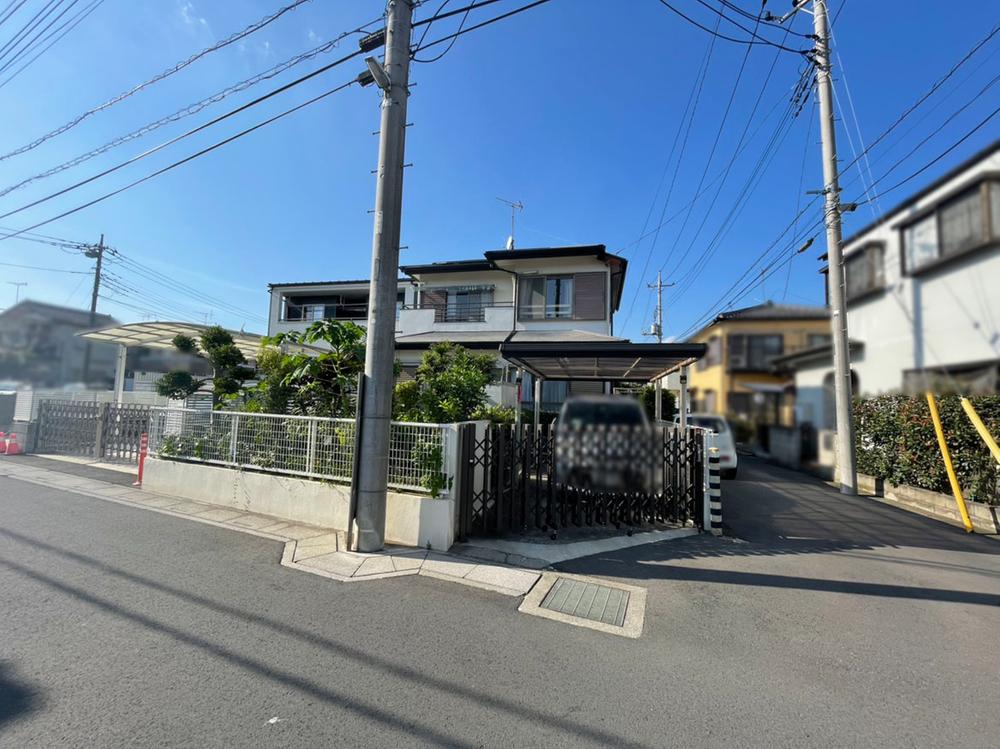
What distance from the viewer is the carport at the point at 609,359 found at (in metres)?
5.18

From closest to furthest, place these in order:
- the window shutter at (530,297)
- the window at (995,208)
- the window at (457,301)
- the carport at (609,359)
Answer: the window at (995,208)
the carport at (609,359)
the window shutter at (530,297)
the window at (457,301)

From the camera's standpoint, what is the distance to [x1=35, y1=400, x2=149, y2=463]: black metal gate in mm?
10305

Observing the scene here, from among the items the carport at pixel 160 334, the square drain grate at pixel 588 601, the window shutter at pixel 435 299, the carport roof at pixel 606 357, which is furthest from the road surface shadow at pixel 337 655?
the window shutter at pixel 435 299

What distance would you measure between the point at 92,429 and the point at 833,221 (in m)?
15.5

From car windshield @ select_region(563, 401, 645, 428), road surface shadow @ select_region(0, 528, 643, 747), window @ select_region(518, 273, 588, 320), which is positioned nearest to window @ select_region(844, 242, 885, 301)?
car windshield @ select_region(563, 401, 645, 428)

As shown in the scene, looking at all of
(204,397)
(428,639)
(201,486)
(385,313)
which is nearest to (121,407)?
(204,397)

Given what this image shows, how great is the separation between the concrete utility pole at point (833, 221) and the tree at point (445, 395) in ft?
17.4

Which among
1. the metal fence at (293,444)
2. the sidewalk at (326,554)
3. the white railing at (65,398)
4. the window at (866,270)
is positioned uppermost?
the window at (866,270)

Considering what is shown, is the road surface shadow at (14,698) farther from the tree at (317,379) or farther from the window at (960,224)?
the tree at (317,379)

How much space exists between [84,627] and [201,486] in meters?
4.35

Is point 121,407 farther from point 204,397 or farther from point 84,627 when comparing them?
point 84,627

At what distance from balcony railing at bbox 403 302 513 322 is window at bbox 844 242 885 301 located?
49.7 feet

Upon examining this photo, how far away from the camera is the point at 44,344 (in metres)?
3.76

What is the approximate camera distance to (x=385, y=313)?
512cm
